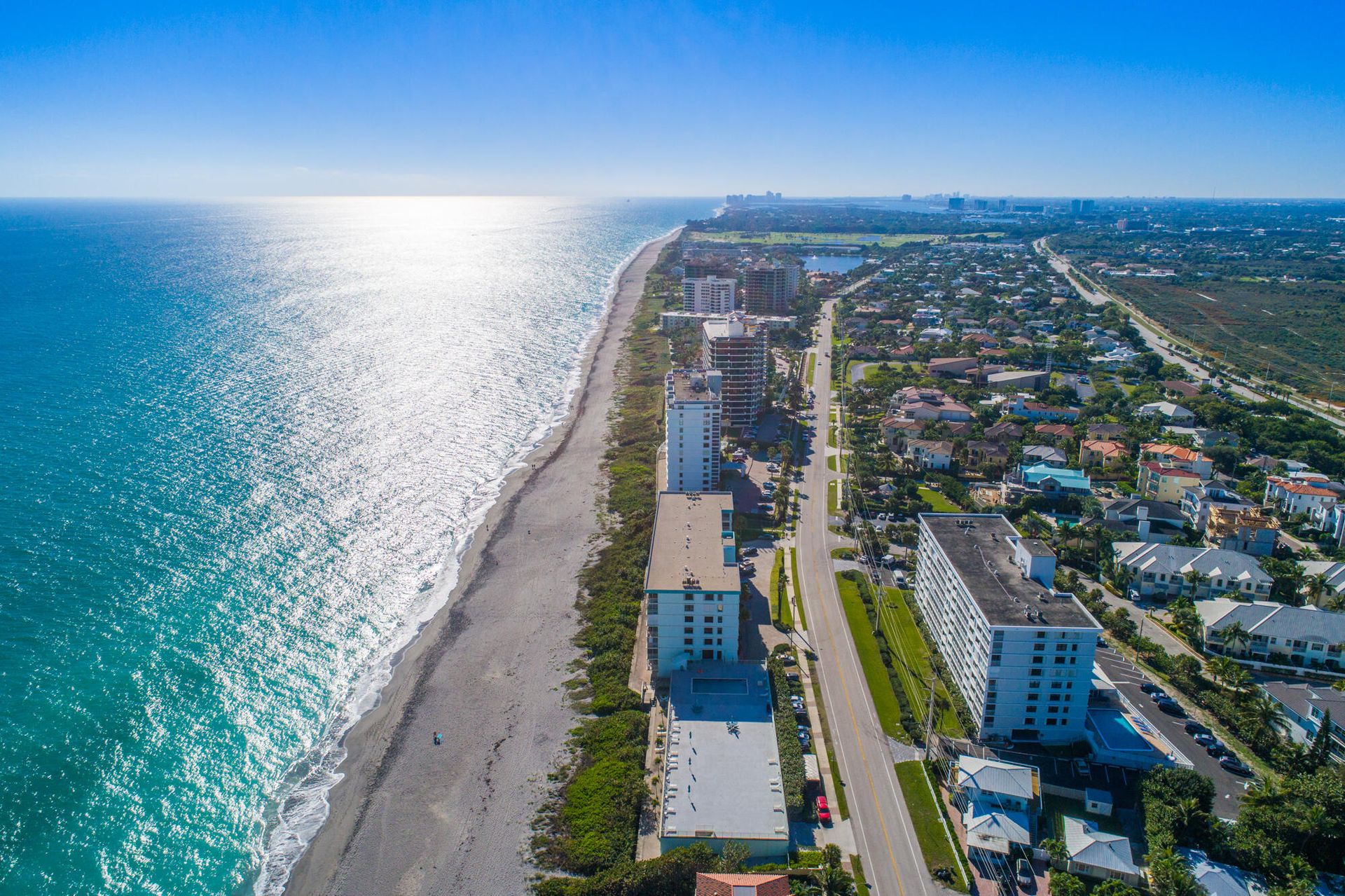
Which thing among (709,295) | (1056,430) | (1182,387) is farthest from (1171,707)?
(709,295)

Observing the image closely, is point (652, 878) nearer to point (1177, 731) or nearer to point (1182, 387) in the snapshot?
point (1177, 731)

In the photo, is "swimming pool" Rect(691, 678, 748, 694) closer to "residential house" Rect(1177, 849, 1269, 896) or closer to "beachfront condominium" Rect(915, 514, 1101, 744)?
"beachfront condominium" Rect(915, 514, 1101, 744)

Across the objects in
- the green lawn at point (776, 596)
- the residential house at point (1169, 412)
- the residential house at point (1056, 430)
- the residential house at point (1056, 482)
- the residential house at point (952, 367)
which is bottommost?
the green lawn at point (776, 596)

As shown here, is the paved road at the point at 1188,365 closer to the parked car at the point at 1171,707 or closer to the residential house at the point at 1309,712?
the residential house at the point at 1309,712

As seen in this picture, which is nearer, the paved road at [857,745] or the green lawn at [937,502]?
the paved road at [857,745]

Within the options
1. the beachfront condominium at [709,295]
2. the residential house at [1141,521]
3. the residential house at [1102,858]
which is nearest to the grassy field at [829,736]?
the residential house at [1102,858]

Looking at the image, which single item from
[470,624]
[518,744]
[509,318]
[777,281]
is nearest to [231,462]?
[470,624]
